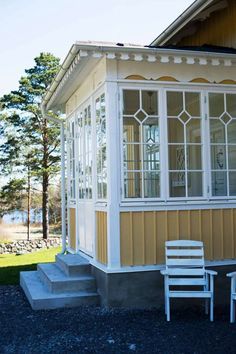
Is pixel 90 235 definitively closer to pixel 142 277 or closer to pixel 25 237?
pixel 142 277

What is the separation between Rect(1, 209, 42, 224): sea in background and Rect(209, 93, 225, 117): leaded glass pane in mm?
17427

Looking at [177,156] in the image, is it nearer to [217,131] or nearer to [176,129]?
[176,129]

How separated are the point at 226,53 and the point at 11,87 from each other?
17139 mm

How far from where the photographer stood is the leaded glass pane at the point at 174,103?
19.4ft

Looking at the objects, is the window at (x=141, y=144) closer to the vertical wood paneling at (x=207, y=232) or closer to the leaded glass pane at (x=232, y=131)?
the vertical wood paneling at (x=207, y=232)

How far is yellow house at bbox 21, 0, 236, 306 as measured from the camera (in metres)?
5.57

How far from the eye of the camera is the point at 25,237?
21250mm

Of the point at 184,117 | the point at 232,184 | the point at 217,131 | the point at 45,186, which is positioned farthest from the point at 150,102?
the point at 45,186

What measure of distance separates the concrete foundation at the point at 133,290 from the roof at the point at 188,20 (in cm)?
406

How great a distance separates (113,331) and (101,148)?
2.43 meters

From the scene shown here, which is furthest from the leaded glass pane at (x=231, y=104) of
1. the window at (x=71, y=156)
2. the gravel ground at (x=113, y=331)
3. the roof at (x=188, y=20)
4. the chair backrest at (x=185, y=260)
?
the window at (x=71, y=156)

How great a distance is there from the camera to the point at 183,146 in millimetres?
5895

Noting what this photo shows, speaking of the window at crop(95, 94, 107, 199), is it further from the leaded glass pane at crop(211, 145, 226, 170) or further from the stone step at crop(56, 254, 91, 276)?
the leaded glass pane at crop(211, 145, 226, 170)

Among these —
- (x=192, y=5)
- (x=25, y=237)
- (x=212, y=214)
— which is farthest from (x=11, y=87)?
(x=212, y=214)
